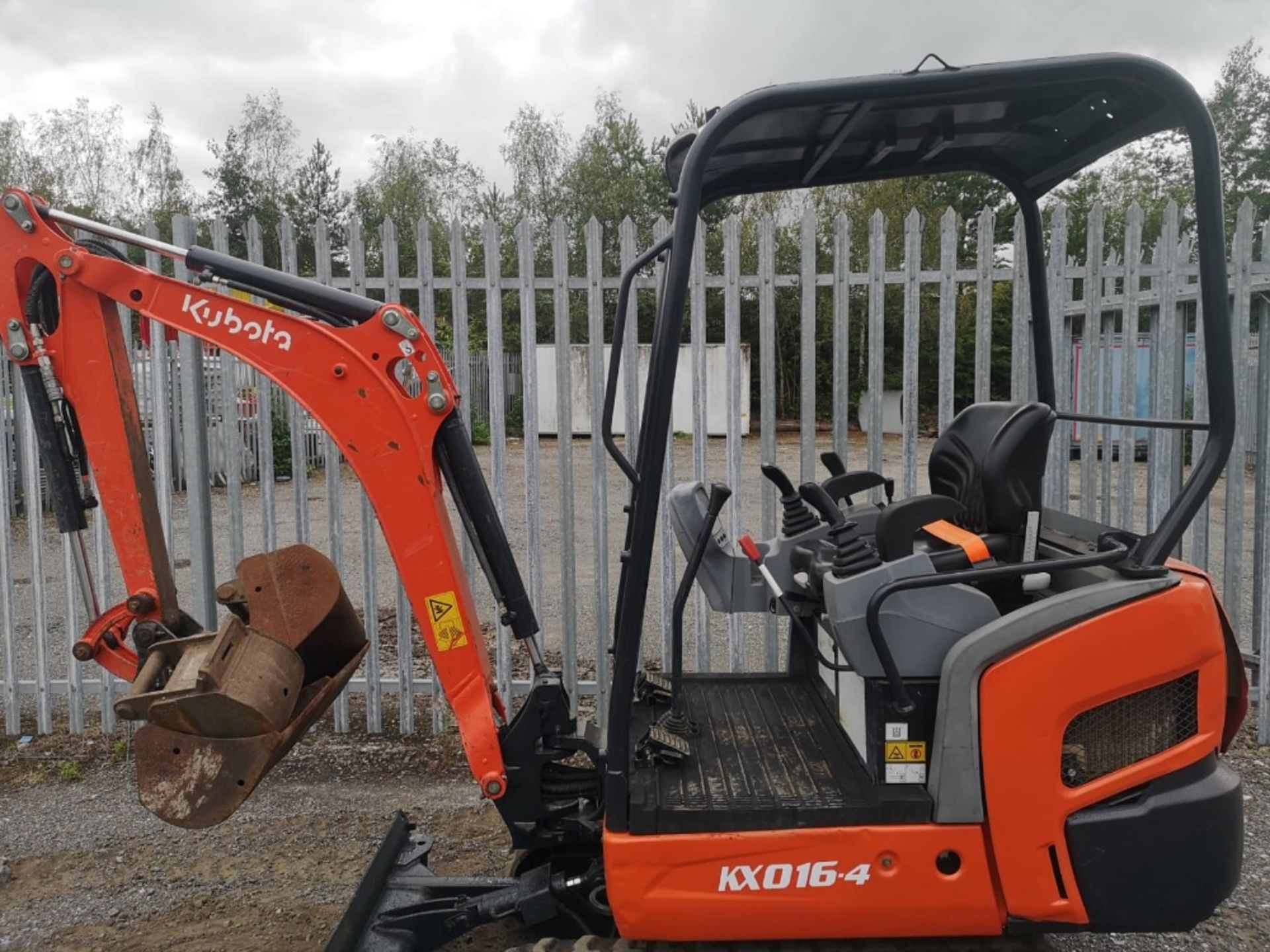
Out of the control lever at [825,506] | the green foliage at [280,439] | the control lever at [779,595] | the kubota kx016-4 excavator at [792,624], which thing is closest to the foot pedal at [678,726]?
the kubota kx016-4 excavator at [792,624]

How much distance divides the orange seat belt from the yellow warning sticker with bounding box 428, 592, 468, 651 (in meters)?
1.43

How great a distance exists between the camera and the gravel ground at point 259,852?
3484 mm

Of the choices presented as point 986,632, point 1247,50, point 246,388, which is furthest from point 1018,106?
point 1247,50

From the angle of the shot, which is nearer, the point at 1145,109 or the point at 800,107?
the point at 800,107

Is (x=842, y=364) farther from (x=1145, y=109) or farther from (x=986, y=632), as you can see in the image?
(x=986, y=632)

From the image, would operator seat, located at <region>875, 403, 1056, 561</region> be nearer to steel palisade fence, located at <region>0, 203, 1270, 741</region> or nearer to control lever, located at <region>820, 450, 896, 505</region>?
control lever, located at <region>820, 450, 896, 505</region>

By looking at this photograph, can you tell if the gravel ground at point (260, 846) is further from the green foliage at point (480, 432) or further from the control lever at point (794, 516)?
the green foliage at point (480, 432)

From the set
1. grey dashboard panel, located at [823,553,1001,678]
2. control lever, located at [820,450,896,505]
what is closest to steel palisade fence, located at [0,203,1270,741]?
control lever, located at [820,450,896,505]

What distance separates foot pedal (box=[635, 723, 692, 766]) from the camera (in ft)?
8.96

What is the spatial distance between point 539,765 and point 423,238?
3.17 metres

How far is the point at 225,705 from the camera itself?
2572 millimetres

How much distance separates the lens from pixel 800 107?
7.82 feet

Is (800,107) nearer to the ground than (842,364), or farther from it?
farther from it

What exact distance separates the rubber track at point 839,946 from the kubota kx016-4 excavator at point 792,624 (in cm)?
10
